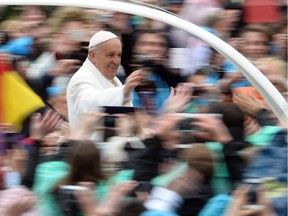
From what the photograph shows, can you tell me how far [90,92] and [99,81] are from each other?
0.21 m

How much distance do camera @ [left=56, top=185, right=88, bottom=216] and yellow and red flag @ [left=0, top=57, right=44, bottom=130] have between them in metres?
0.99

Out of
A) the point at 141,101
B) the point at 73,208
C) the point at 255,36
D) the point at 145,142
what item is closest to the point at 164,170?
the point at 145,142

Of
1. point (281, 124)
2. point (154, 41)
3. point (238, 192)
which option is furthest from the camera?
point (154, 41)

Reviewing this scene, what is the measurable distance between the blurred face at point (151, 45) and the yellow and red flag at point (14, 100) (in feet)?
3.58

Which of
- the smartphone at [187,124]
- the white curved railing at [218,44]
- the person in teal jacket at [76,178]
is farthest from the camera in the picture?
the white curved railing at [218,44]

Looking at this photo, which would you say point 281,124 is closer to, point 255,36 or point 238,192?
point 238,192

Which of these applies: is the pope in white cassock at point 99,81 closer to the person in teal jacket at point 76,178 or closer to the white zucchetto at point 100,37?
the white zucchetto at point 100,37

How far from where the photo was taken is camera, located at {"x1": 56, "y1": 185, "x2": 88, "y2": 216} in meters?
4.91

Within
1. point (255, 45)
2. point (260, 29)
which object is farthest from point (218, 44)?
point (260, 29)

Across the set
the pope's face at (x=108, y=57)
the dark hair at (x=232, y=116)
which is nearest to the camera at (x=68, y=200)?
the dark hair at (x=232, y=116)

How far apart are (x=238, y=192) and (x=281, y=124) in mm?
870

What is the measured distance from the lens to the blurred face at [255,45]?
7328mm

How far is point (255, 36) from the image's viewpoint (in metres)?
7.50

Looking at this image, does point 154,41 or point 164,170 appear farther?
point 154,41
